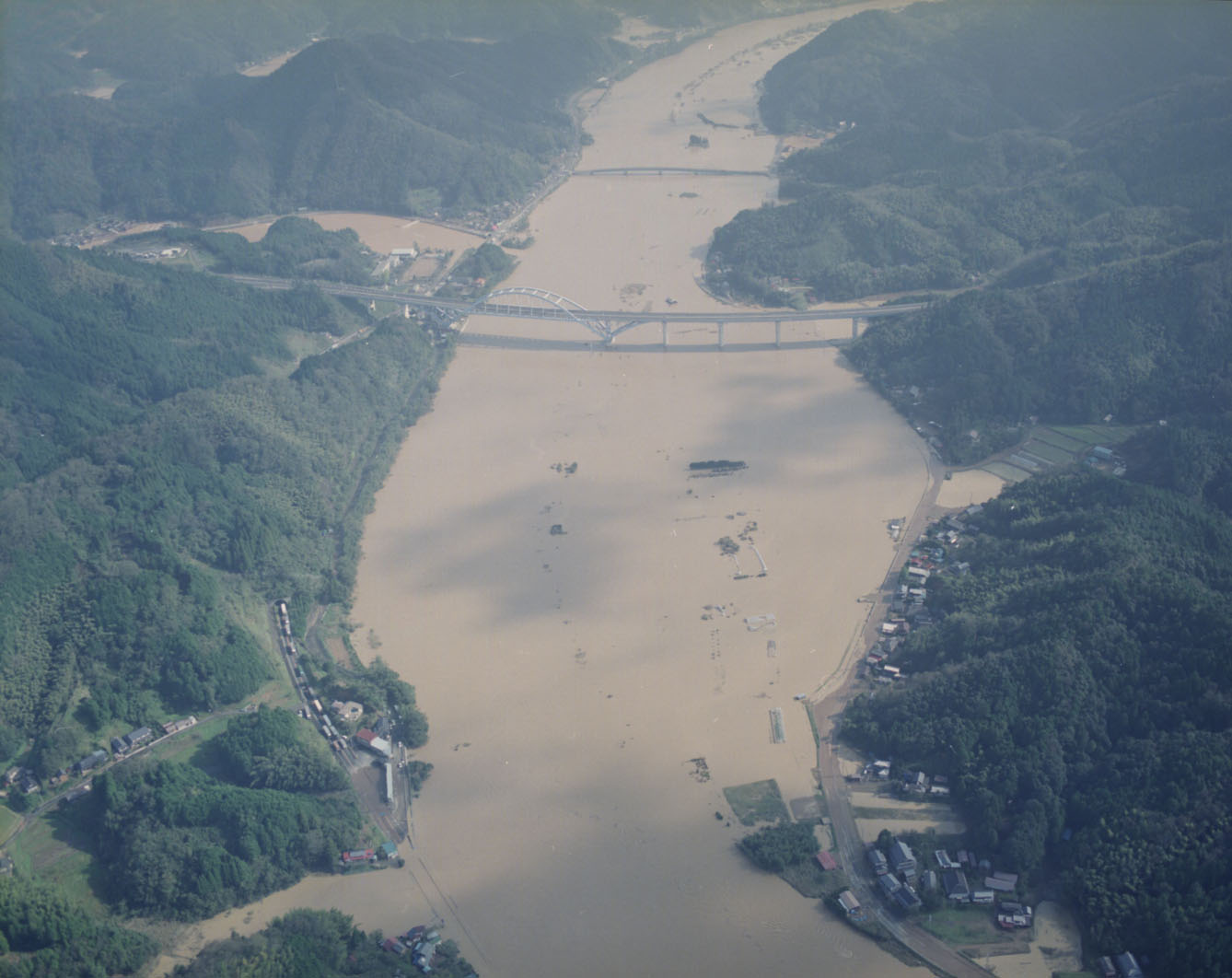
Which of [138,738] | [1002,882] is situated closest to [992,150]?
[1002,882]

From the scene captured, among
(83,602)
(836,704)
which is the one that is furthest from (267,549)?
(836,704)

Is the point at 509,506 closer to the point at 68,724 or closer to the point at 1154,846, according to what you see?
the point at 68,724

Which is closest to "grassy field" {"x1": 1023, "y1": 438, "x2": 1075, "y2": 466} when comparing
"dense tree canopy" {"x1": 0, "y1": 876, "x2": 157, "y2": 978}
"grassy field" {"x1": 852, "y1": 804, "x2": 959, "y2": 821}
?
"grassy field" {"x1": 852, "y1": 804, "x2": 959, "y2": 821}

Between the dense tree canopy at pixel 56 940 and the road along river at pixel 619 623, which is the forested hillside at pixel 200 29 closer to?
the road along river at pixel 619 623

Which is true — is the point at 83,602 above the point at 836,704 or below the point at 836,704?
above

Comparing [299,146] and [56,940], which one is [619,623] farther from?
[299,146]

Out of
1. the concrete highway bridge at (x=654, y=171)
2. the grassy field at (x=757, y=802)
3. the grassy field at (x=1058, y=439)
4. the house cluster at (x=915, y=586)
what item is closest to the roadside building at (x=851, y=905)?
the grassy field at (x=757, y=802)
